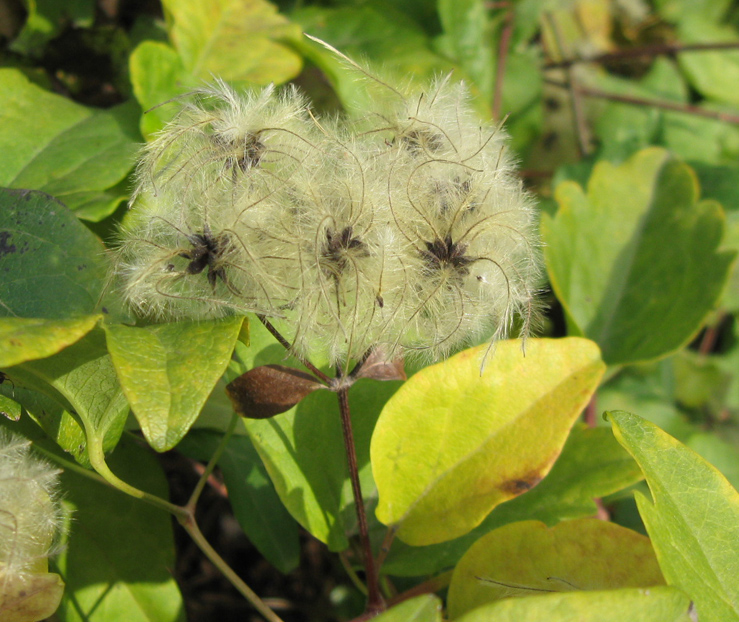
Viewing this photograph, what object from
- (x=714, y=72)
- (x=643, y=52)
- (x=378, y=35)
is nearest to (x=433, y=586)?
(x=378, y=35)

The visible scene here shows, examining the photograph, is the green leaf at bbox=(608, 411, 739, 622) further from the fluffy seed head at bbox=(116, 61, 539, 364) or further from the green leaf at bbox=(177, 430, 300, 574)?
the green leaf at bbox=(177, 430, 300, 574)

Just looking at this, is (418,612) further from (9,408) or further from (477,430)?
(9,408)

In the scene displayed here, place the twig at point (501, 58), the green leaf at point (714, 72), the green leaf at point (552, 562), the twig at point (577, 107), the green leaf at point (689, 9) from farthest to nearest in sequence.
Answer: the green leaf at point (689, 9), the green leaf at point (714, 72), the twig at point (577, 107), the twig at point (501, 58), the green leaf at point (552, 562)

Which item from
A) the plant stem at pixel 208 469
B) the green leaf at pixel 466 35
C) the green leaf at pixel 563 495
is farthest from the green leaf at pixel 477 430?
the green leaf at pixel 466 35

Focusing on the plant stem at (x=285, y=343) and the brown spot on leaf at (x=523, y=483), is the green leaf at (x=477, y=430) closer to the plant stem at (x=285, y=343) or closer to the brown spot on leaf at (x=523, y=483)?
the brown spot on leaf at (x=523, y=483)

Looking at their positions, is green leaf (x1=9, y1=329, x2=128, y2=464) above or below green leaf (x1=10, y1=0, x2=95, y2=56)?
below

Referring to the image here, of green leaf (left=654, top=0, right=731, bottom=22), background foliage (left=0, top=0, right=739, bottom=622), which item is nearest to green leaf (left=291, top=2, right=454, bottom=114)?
background foliage (left=0, top=0, right=739, bottom=622)

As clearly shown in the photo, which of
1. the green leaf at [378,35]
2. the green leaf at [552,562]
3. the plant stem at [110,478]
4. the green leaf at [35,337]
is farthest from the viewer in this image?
the green leaf at [378,35]
